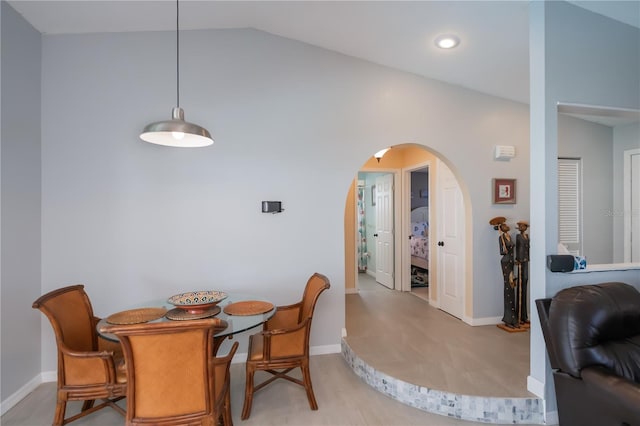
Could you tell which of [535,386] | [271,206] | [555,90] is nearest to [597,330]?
[535,386]

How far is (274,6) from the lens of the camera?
2619 millimetres

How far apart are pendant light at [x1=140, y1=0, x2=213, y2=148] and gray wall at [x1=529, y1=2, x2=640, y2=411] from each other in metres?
2.34

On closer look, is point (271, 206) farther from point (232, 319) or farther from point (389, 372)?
point (389, 372)

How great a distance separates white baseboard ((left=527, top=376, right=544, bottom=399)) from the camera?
2.15 meters

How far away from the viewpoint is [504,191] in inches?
142

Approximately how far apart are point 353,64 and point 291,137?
1031 mm

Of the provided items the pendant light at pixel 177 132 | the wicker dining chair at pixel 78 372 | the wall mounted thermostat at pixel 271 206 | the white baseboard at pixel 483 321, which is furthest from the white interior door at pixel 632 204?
the wicker dining chair at pixel 78 372

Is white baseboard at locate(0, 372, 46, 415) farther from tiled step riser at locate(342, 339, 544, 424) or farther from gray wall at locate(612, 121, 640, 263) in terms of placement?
gray wall at locate(612, 121, 640, 263)

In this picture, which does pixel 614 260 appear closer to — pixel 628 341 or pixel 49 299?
pixel 628 341

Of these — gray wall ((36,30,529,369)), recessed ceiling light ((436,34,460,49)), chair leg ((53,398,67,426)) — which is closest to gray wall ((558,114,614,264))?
gray wall ((36,30,529,369))

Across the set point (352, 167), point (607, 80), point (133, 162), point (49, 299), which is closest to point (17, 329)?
point (49, 299)

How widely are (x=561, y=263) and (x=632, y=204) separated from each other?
2.23 meters

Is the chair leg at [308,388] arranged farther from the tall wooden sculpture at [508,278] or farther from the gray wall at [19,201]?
the tall wooden sculpture at [508,278]

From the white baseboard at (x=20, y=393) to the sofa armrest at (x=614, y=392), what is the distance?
3.92 m
